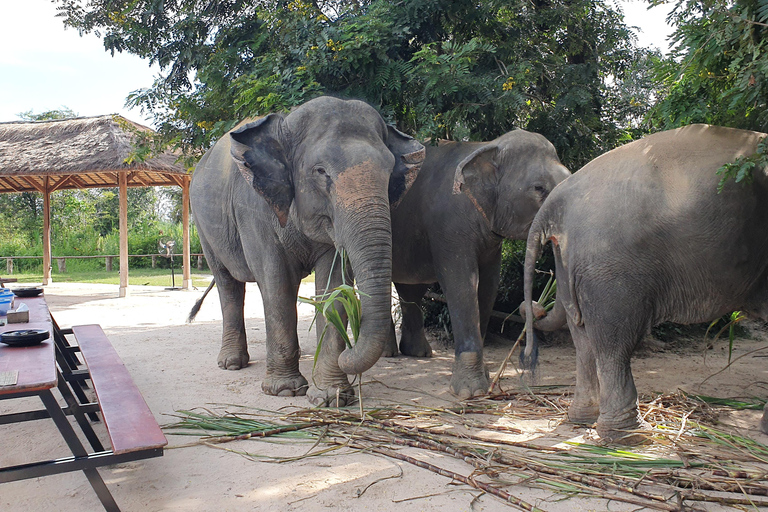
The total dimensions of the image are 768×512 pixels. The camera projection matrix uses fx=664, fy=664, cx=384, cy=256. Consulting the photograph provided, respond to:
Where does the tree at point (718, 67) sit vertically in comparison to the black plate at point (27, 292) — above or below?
above

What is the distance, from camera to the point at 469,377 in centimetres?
520

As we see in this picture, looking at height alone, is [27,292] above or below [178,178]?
below

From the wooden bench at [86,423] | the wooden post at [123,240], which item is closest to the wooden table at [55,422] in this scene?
the wooden bench at [86,423]

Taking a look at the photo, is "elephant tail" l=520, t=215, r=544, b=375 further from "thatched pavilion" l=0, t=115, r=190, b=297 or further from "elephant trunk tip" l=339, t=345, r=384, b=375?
"thatched pavilion" l=0, t=115, r=190, b=297

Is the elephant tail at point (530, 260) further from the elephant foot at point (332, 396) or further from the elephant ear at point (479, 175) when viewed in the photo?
the elephant foot at point (332, 396)

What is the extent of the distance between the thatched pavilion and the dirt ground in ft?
20.3

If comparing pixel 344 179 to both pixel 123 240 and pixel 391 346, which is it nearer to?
pixel 391 346

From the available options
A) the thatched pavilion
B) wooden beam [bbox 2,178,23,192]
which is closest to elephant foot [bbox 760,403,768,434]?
the thatched pavilion

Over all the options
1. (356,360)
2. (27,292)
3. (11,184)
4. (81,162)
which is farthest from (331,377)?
(11,184)

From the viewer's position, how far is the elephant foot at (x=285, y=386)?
5.30 meters

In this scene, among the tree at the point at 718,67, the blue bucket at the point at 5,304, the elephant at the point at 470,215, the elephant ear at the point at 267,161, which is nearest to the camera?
the tree at the point at 718,67

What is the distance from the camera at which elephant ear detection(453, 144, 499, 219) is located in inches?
208

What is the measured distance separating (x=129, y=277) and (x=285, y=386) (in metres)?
17.4

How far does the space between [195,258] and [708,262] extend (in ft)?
76.3
